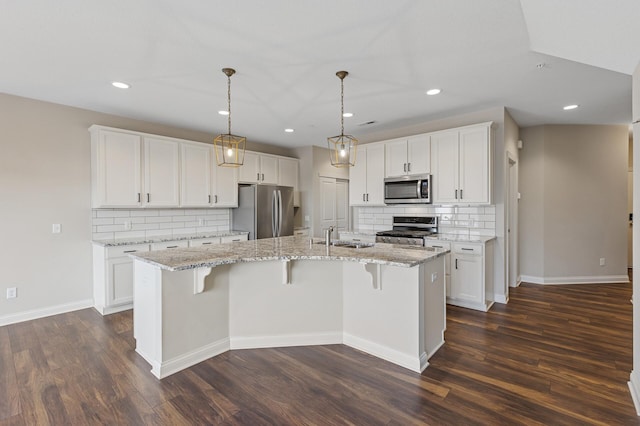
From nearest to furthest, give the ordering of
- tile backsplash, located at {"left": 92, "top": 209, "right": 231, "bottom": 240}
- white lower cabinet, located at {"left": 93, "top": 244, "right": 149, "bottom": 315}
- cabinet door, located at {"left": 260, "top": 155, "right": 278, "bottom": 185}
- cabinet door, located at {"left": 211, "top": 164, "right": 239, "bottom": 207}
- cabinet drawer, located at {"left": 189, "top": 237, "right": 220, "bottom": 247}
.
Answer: white lower cabinet, located at {"left": 93, "top": 244, "right": 149, "bottom": 315}, tile backsplash, located at {"left": 92, "top": 209, "right": 231, "bottom": 240}, cabinet drawer, located at {"left": 189, "top": 237, "right": 220, "bottom": 247}, cabinet door, located at {"left": 211, "top": 164, "right": 239, "bottom": 207}, cabinet door, located at {"left": 260, "top": 155, "right": 278, "bottom": 185}

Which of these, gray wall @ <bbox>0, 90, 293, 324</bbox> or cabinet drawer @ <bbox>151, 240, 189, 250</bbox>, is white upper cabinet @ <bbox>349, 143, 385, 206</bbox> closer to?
cabinet drawer @ <bbox>151, 240, 189, 250</bbox>

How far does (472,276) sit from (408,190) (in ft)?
4.90

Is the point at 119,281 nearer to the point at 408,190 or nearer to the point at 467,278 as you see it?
the point at 408,190

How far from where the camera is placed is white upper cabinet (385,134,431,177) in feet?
14.9

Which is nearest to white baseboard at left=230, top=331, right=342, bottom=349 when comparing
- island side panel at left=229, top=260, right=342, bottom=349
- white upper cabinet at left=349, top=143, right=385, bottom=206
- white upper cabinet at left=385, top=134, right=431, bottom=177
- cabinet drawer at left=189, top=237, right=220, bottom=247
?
island side panel at left=229, top=260, right=342, bottom=349

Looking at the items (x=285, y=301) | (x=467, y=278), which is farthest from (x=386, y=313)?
(x=467, y=278)

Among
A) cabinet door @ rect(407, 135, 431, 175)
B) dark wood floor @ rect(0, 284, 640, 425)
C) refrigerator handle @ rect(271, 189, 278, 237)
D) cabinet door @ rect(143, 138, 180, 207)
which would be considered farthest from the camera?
refrigerator handle @ rect(271, 189, 278, 237)

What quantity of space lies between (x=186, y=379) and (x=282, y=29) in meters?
2.70

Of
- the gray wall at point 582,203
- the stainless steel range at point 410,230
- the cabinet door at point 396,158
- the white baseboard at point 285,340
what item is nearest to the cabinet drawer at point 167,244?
the white baseboard at point 285,340

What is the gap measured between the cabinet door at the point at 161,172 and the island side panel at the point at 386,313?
3072mm

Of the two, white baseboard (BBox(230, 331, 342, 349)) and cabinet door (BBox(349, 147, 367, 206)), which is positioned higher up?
cabinet door (BBox(349, 147, 367, 206))

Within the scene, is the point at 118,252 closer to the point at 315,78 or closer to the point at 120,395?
the point at 120,395

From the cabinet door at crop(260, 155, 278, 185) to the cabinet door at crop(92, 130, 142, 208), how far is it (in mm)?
2120

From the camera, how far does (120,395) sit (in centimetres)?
217
